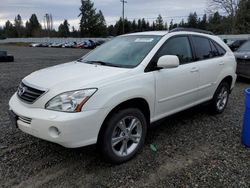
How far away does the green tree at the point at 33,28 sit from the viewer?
9674 centimetres

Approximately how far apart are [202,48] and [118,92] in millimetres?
2395

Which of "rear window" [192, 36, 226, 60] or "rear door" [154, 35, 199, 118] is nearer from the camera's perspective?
"rear door" [154, 35, 199, 118]

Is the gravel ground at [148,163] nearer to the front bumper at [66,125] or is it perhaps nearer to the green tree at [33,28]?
the front bumper at [66,125]

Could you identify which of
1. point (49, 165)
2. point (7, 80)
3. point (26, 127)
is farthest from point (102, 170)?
point (7, 80)

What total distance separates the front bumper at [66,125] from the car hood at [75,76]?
1.12ft

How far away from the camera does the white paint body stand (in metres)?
Result: 2.85

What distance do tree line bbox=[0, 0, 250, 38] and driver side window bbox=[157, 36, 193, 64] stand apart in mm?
15451

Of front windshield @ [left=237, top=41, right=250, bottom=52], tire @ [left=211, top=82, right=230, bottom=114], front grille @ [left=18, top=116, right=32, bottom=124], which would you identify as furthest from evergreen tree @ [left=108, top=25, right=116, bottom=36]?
front grille @ [left=18, top=116, right=32, bottom=124]

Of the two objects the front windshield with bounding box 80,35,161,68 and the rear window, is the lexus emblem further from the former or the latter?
the rear window

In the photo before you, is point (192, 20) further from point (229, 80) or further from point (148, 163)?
point (148, 163)

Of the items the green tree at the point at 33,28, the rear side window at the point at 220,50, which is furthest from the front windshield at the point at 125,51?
the green tree at the point at 33,28

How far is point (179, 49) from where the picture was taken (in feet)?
14.0

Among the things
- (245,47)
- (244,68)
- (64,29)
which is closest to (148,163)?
(244,68)

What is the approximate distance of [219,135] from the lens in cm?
439
